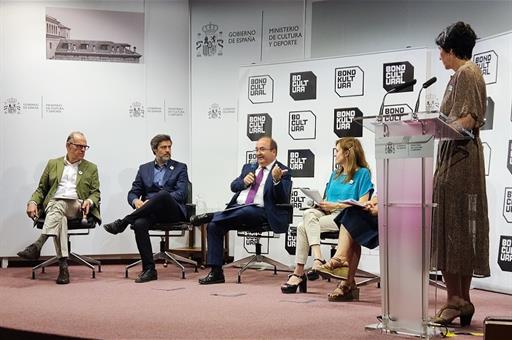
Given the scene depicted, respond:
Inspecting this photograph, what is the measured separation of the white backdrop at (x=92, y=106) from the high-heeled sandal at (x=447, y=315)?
435 cm

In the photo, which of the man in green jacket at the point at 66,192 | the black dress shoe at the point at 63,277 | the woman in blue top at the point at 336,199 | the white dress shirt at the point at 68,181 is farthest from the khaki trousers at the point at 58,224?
the woman in blue top at the point at 336,199

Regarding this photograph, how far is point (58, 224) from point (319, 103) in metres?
2.73

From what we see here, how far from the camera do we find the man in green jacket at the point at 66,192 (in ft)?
18.9

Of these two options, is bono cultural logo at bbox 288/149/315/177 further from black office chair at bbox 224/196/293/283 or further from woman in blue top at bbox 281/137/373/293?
woman in blue top at bbox 281/137/373/293

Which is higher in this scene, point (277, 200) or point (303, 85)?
Answer: point (303, 85)

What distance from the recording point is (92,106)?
23.3 ft

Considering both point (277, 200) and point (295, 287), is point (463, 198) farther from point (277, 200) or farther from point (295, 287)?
point (277, 200)

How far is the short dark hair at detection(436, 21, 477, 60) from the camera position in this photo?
3418mm

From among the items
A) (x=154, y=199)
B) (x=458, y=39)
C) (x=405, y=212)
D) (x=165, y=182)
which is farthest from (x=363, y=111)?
(x=405, y=212)

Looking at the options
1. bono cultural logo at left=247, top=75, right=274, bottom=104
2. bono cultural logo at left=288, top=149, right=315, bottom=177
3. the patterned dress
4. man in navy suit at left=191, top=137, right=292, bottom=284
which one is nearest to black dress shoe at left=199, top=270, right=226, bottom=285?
man in navy suit at left=191, top=137, right=292, bottom=284

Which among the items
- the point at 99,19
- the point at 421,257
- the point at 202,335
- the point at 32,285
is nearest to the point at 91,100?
the point at 99,19

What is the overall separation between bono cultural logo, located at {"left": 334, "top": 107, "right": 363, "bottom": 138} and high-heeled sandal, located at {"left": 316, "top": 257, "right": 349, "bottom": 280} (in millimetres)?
1978

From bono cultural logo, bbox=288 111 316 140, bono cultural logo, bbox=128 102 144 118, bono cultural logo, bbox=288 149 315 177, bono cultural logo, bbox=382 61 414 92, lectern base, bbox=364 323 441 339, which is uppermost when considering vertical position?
bono cultural logo, bbox=382 61 414 92

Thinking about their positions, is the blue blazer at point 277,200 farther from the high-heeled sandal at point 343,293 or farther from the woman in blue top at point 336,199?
the high-heeled sandal at point 343,293
